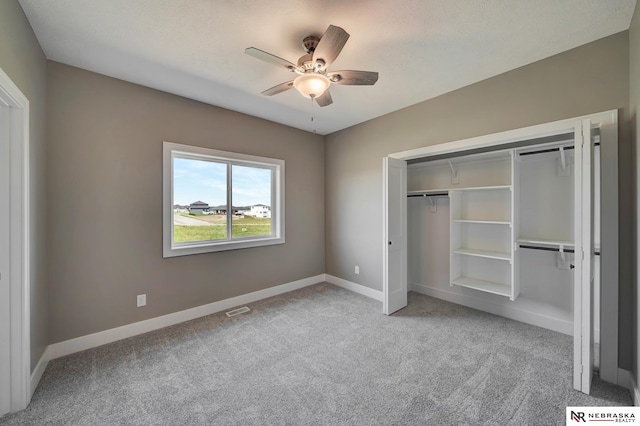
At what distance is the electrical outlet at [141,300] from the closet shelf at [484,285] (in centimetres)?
373

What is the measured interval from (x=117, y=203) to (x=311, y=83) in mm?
2333

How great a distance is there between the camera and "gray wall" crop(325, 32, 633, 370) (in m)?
1.97

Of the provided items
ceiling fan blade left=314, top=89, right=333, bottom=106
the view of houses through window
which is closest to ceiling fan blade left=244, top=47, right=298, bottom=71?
ceiling fan blade left=314, top=89, right=333, bottom=106

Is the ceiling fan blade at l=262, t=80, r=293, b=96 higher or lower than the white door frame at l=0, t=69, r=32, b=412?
higher

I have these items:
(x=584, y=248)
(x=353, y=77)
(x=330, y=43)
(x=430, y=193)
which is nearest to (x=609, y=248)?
(x=584, y=248)

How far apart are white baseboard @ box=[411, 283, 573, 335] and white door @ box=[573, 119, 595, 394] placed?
3.45 feet

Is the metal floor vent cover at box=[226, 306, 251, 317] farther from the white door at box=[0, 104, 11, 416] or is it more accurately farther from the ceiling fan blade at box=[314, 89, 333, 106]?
the ceiling fan blade at box=[314, 89, 333, 106]

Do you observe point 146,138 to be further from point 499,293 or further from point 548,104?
point 499,293

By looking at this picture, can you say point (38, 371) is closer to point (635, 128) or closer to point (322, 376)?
point (322, 376)

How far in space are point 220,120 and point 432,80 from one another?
103 inches

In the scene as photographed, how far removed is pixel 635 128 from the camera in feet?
5.87

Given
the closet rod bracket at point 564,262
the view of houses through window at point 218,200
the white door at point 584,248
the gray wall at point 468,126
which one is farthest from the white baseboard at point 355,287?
the white door at point 584,248

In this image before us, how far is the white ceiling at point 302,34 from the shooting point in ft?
5.57

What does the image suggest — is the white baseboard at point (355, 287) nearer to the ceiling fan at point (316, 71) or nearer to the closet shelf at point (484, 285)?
the closet shelf at point (484, 285)
